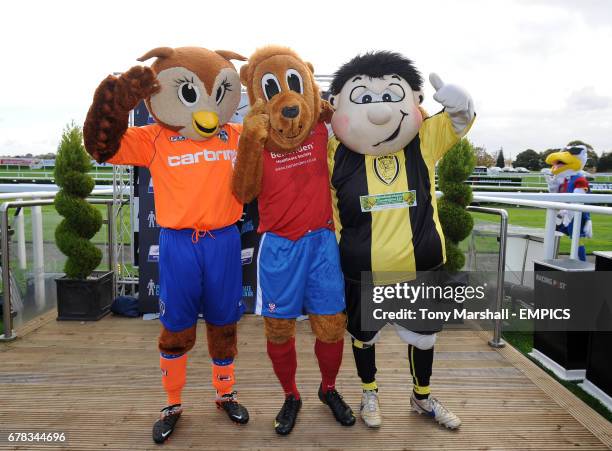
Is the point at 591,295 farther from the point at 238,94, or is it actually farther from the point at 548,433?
the point at 238,94

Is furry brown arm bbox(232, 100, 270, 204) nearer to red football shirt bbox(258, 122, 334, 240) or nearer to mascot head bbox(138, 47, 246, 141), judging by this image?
red football shirt bbox(258, 122, 334, 240)

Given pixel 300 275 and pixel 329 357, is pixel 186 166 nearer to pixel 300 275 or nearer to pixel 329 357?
pixel 300 275

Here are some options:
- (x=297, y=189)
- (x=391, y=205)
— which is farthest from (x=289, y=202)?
(x=391, y=205)

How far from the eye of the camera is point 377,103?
2.19 metres

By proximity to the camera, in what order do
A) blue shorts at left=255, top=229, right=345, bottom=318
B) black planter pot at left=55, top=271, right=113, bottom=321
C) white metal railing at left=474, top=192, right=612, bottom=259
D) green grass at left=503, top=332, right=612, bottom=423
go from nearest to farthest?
blue shorts at left=255, top=229, right=345, bottom=318
green grass at left=503, top=332, right=612, bottom=423
white metal railing at left=474, top=192, right=612, bottom=259
black planter pot at left=55, top=271, right=113, bottom=321

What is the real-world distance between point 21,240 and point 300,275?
3.32m

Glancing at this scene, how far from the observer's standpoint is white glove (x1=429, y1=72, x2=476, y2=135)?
2201mm

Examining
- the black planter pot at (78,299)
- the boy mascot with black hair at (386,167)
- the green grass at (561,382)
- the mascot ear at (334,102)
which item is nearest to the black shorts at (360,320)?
the boy mascot with black hair at (386,167)

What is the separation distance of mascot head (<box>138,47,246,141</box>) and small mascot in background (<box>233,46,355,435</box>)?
178 millimetres

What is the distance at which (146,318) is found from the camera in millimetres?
4488

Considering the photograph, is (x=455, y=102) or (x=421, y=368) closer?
(x=455, y=102)

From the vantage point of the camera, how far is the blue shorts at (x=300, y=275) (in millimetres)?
2361

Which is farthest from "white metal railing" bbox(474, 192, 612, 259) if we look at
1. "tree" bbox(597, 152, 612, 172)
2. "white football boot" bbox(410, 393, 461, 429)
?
"tree" bbox(597, 152, 612, 172)

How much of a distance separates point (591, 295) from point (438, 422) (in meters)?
1.45
